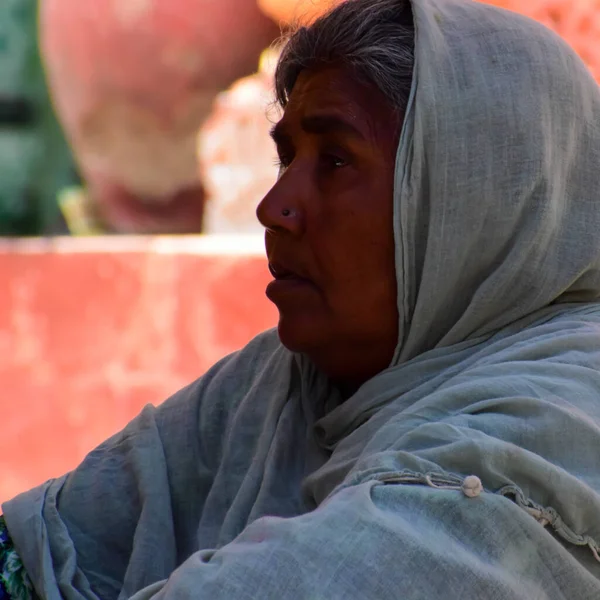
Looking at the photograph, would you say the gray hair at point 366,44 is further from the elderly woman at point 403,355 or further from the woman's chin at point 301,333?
the woman's chin at point 301,333

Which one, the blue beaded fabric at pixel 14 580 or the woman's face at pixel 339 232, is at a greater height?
the woman's face at pixel 339 232

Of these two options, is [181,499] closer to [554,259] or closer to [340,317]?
[340,317]

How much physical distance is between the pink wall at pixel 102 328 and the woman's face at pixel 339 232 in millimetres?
2400

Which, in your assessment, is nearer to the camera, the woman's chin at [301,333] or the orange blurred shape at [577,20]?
the woman's chin at [301,333]

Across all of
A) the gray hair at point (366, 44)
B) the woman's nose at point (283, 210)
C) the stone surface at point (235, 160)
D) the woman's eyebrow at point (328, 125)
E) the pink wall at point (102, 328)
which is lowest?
the pink wall at point (102, 328)

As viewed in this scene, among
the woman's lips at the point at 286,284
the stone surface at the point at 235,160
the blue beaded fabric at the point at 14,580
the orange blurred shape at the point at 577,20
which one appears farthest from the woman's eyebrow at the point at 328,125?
the stone surface at the point at 235,160

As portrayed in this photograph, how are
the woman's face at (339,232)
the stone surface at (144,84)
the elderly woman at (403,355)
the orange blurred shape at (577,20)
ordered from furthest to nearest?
the stone surface at (144,84)
the orange blurred shape at (577,20)
the woman's face at (339,232)
the elderly woman at (403,355)

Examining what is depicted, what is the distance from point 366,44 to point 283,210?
29 cm

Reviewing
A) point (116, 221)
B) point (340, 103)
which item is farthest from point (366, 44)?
point (116, 221)

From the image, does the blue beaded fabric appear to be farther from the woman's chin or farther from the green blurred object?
the green blurred object

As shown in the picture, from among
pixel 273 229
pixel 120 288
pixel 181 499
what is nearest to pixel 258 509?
pixel 181 499

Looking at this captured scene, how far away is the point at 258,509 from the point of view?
1.54 metres

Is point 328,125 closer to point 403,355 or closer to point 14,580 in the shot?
point 403,355

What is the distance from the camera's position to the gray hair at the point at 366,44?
155 cm
